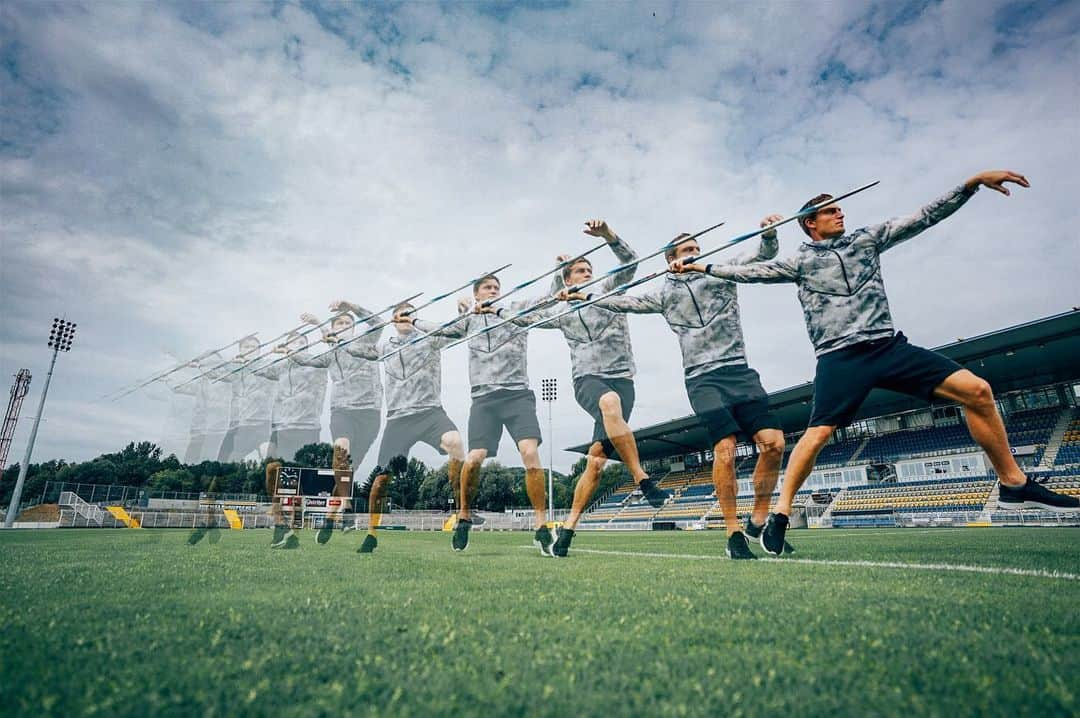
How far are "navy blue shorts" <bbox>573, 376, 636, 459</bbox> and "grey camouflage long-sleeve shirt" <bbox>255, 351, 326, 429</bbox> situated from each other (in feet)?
18.4

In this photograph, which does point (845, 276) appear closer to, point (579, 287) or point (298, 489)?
point (579, 287)

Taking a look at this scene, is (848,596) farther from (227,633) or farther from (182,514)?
(182,514)

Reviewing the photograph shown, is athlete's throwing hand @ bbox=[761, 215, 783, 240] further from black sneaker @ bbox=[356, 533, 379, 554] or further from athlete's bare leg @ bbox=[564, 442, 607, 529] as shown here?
black sneaker @ bbox=[356, 533, 379, 554]

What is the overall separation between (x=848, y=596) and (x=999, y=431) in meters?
2.48

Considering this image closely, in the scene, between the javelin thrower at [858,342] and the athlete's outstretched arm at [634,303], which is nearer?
the javelin thrower at [858,342]

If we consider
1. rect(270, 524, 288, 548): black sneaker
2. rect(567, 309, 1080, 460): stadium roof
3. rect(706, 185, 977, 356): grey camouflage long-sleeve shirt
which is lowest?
rect(270, 524, 288, 548): black sneaker

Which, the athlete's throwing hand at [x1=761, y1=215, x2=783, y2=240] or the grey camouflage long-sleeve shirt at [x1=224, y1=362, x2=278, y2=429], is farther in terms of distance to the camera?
the grey camouflage long-sleeve shirt at [x1=224, y1=362, x2=278, y2=429]

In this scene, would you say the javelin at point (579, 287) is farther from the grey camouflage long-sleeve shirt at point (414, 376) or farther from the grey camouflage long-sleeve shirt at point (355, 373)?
the grey camouflage long-sleeve shirt at point (355, 373)

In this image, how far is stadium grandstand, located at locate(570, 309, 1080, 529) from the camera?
20078mm

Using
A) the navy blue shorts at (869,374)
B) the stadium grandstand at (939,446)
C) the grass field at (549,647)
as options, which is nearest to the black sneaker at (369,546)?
the grass field at (549,647)

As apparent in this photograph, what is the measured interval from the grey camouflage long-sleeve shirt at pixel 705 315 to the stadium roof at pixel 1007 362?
30.1 ft

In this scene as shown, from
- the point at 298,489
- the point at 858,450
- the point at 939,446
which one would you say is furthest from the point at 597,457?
the point at 858,450

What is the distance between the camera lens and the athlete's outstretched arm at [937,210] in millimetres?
3951

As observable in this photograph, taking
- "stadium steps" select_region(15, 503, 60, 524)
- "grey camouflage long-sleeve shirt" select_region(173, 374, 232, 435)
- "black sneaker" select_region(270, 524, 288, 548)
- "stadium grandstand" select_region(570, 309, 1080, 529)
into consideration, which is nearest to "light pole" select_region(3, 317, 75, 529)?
"stadium steps" select_region(15, 503, 60, 524)
